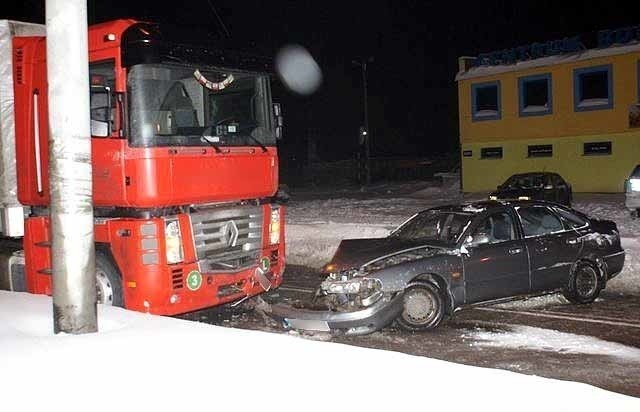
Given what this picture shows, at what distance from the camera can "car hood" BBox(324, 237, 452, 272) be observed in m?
8.48

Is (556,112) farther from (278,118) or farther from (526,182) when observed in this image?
(278,118)

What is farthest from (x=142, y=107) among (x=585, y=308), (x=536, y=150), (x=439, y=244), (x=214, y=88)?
(x=536, y=150)

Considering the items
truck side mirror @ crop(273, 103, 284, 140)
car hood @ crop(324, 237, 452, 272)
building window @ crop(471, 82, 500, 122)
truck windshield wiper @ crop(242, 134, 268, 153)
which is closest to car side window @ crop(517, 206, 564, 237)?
car hood @ crop(324, 237, 452, 272)

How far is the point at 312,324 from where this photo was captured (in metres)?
8.05

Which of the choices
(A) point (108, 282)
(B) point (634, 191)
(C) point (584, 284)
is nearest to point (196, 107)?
(A) point (108, 282)

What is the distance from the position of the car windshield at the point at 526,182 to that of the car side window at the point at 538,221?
51.4 feet

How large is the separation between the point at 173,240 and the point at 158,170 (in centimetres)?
81

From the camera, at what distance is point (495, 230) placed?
30.4 feet

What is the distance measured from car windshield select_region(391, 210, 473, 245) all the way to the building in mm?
25079

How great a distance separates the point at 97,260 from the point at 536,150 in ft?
99.0

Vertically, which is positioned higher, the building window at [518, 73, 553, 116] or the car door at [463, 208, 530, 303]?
the building window at [518, 73, 553, 116]

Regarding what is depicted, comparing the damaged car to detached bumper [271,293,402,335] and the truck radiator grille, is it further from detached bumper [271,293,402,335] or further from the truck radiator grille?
the truck radiator grille

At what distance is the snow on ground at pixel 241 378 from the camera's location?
4367mm

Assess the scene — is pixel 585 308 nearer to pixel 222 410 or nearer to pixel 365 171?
pixel 222 410
